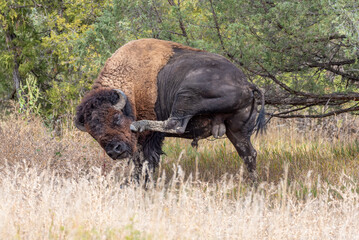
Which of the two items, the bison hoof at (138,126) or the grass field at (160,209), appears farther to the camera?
the bison hoof at (138,126)

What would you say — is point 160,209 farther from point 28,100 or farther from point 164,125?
point 28,100

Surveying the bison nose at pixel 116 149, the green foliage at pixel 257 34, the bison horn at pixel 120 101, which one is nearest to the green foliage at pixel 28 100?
the green foliage at pixel 257 34

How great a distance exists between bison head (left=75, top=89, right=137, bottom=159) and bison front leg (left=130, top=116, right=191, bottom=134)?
0.55 feet

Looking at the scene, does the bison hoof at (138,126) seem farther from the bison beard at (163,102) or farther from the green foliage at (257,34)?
the green foliage at (257,34)

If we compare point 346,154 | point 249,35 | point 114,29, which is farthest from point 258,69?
point 114,29

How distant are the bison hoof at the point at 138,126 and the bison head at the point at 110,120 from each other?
12 centimetres

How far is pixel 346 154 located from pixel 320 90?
3.88 feet

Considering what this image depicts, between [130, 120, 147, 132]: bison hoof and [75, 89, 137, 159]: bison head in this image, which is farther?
[130, 120, 147, 132]: bison hoof

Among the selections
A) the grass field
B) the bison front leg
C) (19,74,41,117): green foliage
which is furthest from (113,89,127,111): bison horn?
(19,74,41,117): green foliage

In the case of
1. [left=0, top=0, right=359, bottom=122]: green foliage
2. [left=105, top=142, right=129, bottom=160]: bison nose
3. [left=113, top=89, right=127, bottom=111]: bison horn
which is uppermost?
[left=0, top=0, right=359, bottom=122]: green foliage

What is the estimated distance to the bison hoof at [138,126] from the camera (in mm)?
6960

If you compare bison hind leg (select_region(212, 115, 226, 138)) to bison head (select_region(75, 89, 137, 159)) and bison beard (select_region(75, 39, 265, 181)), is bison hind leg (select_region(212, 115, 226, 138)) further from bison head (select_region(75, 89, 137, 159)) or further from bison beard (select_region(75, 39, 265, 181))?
bison head (select_region(75, 89, 137, 159))

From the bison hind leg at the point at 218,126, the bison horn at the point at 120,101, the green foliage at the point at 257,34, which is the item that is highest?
the green foliage at the point at 257,34

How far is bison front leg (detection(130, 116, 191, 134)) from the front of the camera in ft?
22.8
